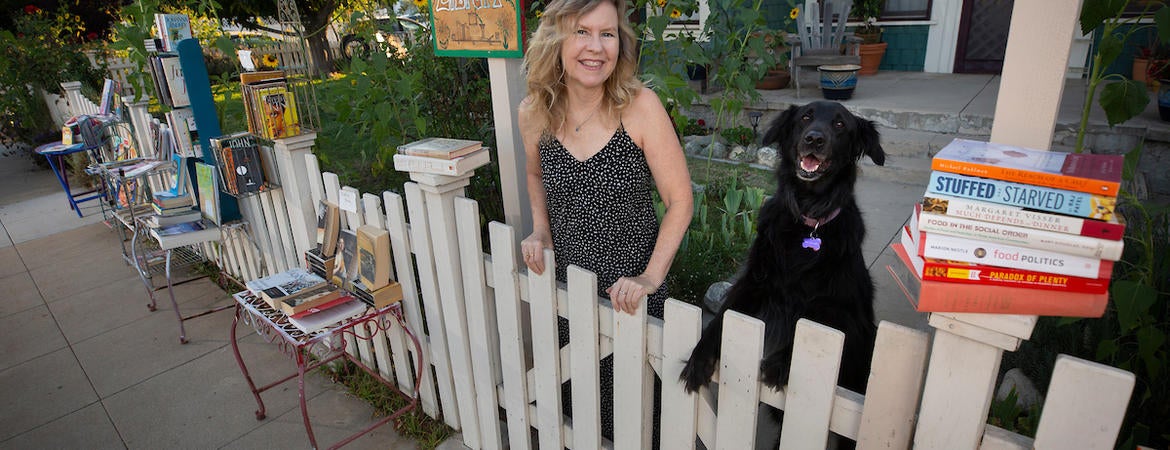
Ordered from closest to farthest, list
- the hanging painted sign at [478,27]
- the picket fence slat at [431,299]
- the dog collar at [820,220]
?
the dog collar at [820,220] → the hanging painted sign at [478,27] → the picket fence slat at [431,299]

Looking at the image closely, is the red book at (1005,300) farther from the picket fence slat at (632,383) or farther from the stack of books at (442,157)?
the stack of books at (442,157)

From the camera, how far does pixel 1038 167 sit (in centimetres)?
97

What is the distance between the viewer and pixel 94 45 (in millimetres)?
8258

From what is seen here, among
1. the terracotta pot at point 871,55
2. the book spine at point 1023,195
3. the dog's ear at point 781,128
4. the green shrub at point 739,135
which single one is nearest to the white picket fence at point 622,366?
the book spine at point 1023,195

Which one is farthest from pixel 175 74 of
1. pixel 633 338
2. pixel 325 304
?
pixel 633 338

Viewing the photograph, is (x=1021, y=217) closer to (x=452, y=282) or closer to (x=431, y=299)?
(x=452, y=282)

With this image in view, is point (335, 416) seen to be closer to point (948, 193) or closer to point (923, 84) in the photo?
point (948, 193)

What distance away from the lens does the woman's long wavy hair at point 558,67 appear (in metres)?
1.69

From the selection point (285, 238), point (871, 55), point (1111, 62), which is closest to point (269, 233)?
point (285, 238)

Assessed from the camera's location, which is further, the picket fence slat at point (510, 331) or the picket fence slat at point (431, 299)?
the picket fence slat at point (431, 299)

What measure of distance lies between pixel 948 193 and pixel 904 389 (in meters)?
0.46

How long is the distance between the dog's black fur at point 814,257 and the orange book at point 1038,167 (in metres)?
0.58

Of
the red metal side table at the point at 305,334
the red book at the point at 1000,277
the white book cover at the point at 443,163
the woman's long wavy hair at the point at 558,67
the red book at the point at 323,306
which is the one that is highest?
the woman's long wavy hair at the point at 558,67

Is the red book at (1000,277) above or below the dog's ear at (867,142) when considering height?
below
